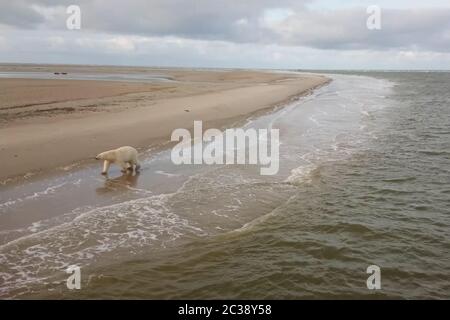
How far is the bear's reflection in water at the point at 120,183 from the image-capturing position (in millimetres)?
12410

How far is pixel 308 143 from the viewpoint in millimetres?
20344

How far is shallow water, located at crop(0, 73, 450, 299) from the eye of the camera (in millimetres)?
7391

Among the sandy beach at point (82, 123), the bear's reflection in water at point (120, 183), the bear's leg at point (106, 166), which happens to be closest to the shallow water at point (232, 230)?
the bear's reflection in water at point (120, 183)

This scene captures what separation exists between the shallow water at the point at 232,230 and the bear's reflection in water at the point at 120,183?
3 cm

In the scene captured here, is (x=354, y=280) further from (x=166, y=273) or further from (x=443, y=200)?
(x=443, y=200)

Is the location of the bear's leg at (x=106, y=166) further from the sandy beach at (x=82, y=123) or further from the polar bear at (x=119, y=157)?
the sandy beach at (x=82, y=123)

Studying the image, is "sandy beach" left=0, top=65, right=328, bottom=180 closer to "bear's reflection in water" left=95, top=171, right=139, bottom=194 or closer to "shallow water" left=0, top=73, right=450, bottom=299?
"shallow water" left=0, top=73, right=450, bottom=299

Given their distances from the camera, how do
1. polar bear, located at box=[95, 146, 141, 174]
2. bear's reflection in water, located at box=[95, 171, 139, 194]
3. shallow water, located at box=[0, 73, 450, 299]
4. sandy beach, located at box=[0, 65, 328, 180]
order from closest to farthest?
1. shallow water, located at box=[0, 73, 450, 299]
2. bear's reflection in water, located at box=[95, 171, 139, 194]
3. polar bear, located at box=[95, 146, 141, 174]
4. sandy beach, located at box=[0, 65, 328, 180]

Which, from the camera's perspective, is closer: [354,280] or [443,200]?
[354,280]

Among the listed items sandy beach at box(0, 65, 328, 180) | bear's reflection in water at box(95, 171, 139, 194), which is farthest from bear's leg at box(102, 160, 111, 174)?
Result: sandy beach at box(0, 65, 328, 180)

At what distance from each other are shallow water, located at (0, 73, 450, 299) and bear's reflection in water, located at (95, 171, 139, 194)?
3 cm

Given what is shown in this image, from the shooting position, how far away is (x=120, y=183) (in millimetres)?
13133
